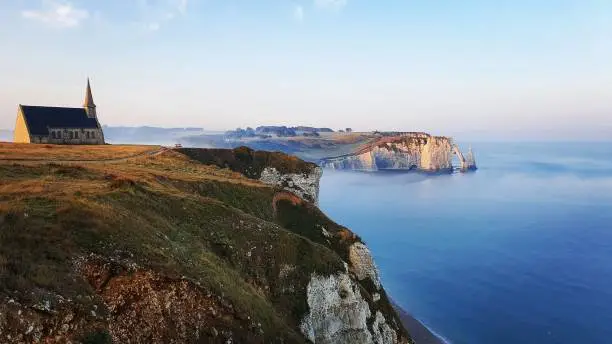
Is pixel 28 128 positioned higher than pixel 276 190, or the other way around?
pixel 28 128

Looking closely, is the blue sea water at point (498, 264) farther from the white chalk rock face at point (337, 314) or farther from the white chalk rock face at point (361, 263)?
the white chalk rock face at point (337, 314)

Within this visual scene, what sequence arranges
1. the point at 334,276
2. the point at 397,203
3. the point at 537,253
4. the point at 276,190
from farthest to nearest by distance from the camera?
the point at 397,203, the point at 537,253, the point at 276,190, the point at 334,276

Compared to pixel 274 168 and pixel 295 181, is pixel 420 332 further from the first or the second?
pixel 274 168

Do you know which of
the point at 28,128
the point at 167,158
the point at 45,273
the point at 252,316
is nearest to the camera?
the point at 45,273

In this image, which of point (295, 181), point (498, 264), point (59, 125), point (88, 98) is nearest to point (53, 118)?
point (59, 125)

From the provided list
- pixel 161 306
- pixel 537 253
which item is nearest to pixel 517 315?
pixel 537 253

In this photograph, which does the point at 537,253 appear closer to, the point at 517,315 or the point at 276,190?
the point at 517,315

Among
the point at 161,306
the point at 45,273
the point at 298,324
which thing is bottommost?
the point at 298,324
